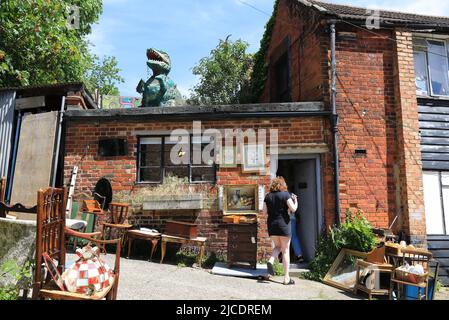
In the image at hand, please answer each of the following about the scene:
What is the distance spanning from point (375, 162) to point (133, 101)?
1658 cm

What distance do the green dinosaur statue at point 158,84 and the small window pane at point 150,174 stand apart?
2096mm

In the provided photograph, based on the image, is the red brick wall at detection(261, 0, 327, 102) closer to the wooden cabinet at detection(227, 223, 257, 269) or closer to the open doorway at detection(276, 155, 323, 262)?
the open doorway at detection(276, 155, 323, 262)

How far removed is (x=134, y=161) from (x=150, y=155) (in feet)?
1.27

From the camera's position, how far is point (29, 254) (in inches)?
153

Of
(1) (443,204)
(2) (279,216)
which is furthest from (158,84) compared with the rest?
(1) (443,204)

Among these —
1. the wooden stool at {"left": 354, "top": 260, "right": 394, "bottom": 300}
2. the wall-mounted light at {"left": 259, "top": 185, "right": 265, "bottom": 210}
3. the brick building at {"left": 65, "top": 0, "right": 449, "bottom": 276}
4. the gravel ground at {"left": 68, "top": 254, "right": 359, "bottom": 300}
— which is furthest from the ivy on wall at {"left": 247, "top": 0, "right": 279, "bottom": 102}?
the wooden stool at {"left": 354, "top": 260, "right": 394, "bottom": 300}

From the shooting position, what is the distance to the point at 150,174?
25.8 ft

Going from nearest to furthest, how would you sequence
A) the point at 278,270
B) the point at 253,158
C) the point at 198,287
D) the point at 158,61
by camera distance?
the point at 198,287
the point at 278,270
the point at 253,158
the point at 158,61

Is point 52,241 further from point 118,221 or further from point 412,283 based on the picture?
point 412,283

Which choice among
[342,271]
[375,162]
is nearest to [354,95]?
[375,162]

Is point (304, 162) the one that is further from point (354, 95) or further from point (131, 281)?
point (131, 281)

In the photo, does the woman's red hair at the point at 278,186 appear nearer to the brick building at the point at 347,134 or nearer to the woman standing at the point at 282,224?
the woman standing at the point at 282,224

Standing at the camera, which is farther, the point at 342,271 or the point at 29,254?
the point at 342,271
